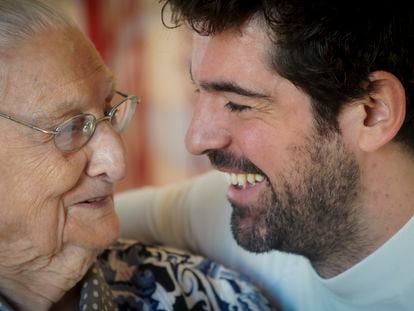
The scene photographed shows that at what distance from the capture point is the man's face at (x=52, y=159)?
1111 millimetres

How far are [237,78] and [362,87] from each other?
10.6 inches

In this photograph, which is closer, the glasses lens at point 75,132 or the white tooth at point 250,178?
the glasses lens at point 75,132

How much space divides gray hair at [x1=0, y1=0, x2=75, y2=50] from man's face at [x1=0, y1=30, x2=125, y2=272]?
2 cm

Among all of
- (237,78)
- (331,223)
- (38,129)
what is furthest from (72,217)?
(331,223)

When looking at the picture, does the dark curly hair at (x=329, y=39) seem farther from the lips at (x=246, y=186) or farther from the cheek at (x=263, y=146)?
the lips at (x=246, y=186)

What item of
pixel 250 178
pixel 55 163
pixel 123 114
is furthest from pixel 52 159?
pixel 250 178

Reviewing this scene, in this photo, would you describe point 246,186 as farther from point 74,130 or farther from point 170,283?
point 74,130

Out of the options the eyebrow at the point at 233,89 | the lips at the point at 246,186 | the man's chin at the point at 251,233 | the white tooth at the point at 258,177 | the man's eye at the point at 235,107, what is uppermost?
the eyebrow at the point at 233,89

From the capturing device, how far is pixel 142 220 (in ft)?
6.07

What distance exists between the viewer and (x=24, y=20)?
1136mm

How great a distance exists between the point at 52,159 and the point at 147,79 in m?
2.76

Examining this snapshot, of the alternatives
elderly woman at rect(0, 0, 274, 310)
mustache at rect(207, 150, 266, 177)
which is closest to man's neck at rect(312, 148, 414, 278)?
mustache at rect(207, 150, 266, 177)

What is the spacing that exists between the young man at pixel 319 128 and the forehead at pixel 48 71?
0.86 ft

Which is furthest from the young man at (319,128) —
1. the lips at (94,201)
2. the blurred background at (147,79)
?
the blurred background at (147,79)
